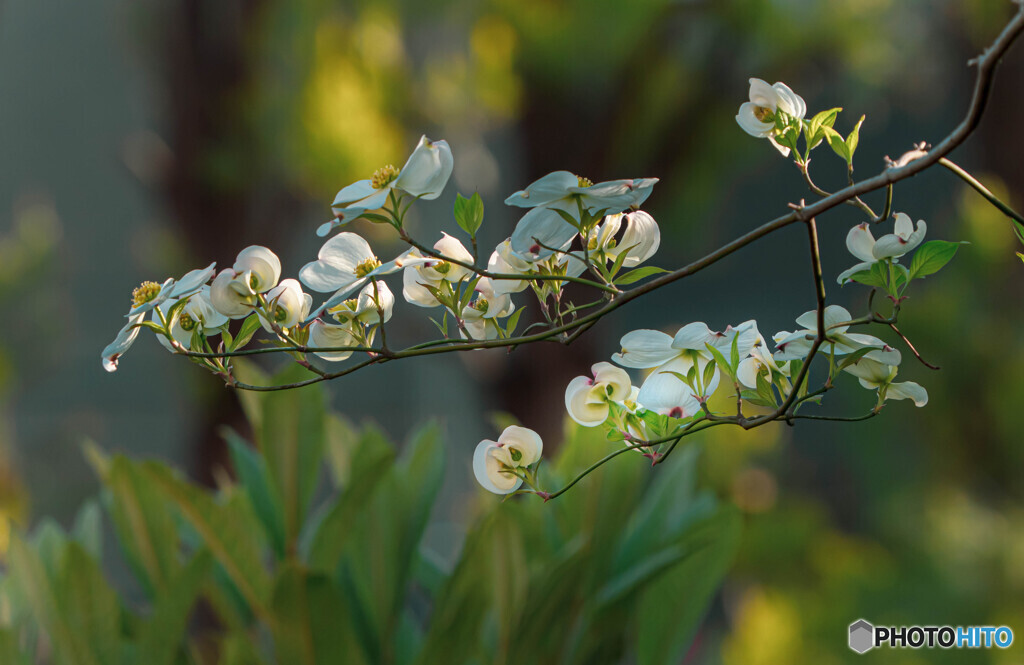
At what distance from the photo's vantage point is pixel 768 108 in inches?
7.4

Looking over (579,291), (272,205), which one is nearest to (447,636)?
(579,291)

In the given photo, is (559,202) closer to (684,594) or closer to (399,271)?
(399,271)

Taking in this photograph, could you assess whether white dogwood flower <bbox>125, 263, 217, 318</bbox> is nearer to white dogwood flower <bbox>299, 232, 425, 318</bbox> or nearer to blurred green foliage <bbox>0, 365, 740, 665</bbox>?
white dogwood flower <bbox>299, 232, 425, 318</bbox>

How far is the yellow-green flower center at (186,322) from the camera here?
0.21 m

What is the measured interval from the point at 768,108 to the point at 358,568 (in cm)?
25

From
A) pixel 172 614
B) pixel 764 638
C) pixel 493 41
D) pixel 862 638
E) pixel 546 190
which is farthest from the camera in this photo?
pixel 493 41

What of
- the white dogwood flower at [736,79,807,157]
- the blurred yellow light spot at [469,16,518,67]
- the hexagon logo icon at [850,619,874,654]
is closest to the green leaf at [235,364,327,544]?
the white dogwood flower at [736,79,807,157]

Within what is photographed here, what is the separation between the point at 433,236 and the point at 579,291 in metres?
0.49

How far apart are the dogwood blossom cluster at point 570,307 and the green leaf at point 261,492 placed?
16cm

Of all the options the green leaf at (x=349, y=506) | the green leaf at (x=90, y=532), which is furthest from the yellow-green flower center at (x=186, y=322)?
the green leaf at (x=90, y=532)

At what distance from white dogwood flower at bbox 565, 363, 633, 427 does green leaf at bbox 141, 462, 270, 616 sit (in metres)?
0.18

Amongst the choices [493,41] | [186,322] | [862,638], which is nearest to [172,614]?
[186,322]

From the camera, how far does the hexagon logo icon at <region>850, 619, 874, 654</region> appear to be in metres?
0.55

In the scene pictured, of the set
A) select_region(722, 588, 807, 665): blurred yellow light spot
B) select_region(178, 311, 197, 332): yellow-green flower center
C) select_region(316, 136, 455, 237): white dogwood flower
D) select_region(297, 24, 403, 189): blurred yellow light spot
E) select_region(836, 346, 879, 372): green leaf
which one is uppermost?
select_region(297, 24, 403, 189): blurred yellow light spot
